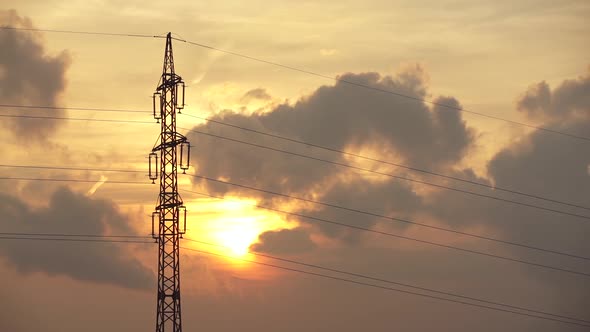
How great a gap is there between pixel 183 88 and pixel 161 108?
2.86m

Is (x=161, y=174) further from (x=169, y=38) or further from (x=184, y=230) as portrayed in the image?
(x=169, y=38)

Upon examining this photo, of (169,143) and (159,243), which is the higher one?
(169,143)

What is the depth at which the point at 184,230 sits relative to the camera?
9338cm

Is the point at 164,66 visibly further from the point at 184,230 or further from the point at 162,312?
the point at 162,312

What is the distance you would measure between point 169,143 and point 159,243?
31.1 feet

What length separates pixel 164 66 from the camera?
95.4 meters

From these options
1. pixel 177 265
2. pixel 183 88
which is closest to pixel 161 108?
pixel 183 88

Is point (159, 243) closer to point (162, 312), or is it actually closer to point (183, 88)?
point (162, 312)

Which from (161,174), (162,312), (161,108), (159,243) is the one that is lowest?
(162,312)

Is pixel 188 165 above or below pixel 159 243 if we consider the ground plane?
above

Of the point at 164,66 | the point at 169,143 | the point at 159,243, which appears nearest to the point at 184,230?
the point at 159,243

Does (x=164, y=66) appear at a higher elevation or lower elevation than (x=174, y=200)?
higher

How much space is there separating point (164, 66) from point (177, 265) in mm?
19256

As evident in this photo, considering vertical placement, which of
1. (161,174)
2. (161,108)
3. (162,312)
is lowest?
(162,312)
